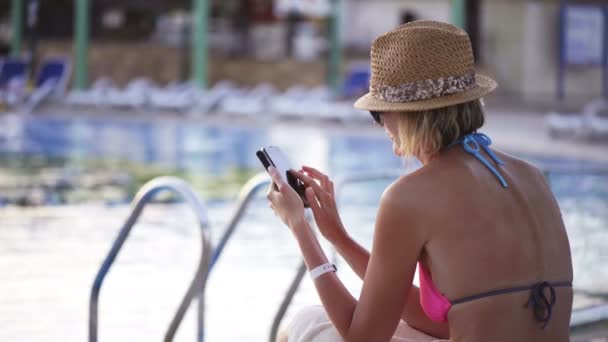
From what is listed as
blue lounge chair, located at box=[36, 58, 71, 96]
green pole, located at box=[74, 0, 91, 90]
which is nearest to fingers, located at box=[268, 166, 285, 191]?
blue lounge chair, located at box=[36, 58, 71, 96]

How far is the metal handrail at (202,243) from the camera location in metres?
3.82

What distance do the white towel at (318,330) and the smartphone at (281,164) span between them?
0.90 ft

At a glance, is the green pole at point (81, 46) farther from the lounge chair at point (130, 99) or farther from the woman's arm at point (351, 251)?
the woman's arm at point (351, 251)

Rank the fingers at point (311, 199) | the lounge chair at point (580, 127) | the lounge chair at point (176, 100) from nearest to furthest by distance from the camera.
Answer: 1. the fingers at point (311, 199)
2. the lounge chair at point (580, 127)
3. the lounge chair at point (176, 100)

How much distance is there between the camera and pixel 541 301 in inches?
98.9

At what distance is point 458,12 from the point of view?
21.0 meters

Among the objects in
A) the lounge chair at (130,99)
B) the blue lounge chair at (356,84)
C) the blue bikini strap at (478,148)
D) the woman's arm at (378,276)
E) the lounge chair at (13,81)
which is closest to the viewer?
the woman's arm at (378,276)

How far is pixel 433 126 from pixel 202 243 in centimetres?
147

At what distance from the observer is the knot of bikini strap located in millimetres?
2500

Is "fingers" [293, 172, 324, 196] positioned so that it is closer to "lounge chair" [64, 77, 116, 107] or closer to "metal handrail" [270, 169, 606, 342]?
"metal handrail" [270, 169, 606, 342]

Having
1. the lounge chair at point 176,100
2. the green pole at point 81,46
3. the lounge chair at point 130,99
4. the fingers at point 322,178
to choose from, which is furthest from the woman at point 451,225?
the green pole at point 81,46

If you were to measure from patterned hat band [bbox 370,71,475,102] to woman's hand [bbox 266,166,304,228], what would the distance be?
348 millimetres

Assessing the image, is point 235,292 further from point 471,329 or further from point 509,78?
point 509,78

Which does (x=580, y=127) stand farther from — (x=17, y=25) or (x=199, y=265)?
(x=17, y=25)
